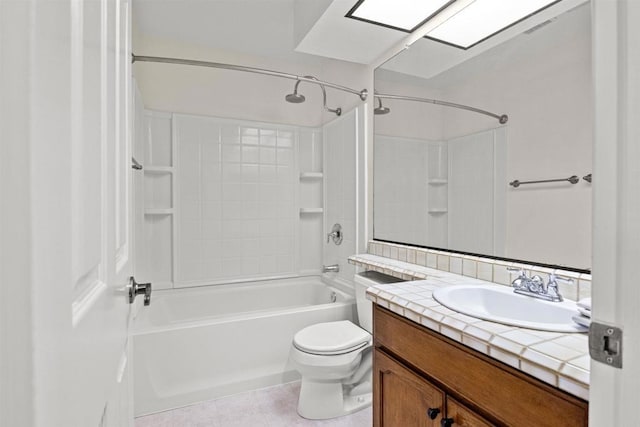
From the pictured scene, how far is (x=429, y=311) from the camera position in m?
0.97

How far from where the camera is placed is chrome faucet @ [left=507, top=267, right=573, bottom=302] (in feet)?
3.47

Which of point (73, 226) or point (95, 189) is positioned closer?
point (73, 226)

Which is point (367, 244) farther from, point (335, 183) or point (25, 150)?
point (25, 150)

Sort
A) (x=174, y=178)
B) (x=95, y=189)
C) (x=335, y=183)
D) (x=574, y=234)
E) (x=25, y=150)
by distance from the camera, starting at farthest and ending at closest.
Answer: (x=335, y=183) → (x=174, y=178) → (x=574, y=234) → (x=95, y=189) → (x=25, y=150)

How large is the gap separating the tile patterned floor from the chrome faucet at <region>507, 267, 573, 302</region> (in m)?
1.15

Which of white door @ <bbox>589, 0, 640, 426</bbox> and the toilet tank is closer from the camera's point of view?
white door @ <bbox>589, 0, 640, 426</bbox>

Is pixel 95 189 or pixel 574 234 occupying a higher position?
pixel 95 189

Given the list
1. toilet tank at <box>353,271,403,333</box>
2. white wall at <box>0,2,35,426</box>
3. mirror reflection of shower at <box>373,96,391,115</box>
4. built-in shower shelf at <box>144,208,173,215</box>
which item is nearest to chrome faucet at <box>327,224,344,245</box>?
toilet tank at <box>353,271,403,333</box>

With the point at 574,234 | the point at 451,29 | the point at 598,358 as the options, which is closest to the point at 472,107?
the point at 451,29

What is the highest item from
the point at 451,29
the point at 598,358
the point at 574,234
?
the point at 451,29

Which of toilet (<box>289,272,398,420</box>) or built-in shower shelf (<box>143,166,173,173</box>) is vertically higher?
built-in shower shelf (<box>143,166,173,173</box>)

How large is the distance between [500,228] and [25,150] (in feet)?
5.00

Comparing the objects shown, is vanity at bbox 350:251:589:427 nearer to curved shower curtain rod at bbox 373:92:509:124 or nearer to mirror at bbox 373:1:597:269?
mirror at bbox 373:1:597:269

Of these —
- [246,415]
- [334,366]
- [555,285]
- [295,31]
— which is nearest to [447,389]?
[555,285]
